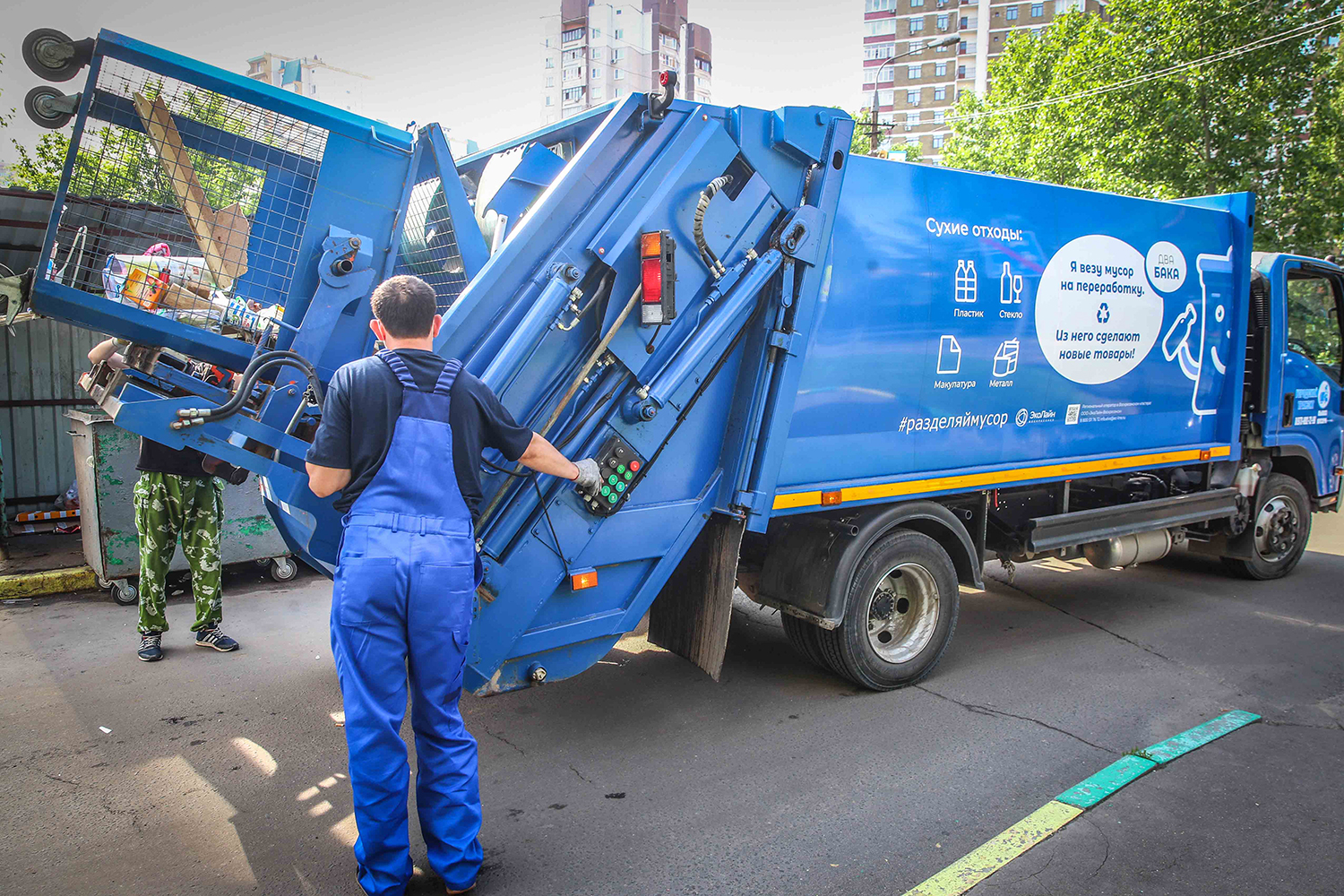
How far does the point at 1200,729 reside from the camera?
4.09 meters

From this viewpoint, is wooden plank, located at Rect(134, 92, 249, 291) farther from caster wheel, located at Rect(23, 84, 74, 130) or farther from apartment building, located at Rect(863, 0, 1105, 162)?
apartment building, located at Rect(863, 0, 1105, 162)

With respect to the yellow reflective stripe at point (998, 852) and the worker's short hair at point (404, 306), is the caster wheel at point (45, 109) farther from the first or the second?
the yellow reflective stripe at point (998, 852)

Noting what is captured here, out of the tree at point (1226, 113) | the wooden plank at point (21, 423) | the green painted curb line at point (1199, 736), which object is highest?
the tree at point (1226, 113)

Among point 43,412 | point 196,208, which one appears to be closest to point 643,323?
point 196,208

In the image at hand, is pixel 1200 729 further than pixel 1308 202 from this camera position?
No

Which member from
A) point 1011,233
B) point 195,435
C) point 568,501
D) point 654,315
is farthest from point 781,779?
point 1011,233

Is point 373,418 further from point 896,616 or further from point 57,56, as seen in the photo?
point 896,616

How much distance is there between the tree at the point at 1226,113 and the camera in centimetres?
1457

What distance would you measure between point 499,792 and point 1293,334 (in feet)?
23.3

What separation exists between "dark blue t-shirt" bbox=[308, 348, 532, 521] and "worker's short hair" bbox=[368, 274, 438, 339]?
0.26 ft

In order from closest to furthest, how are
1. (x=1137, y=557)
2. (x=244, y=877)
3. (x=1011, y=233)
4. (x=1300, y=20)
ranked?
(x=244, y=877) < (x=1011, y=233) < (x=1137, y=557) < (x=1300, y=20)

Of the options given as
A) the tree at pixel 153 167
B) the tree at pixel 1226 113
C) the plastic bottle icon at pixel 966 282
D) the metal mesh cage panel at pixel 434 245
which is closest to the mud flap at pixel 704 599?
the metal mesh cage panel at pixel 434 245

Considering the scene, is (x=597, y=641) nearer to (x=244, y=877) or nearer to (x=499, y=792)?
(x=499, y=792)

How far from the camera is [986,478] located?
15.8 feet
